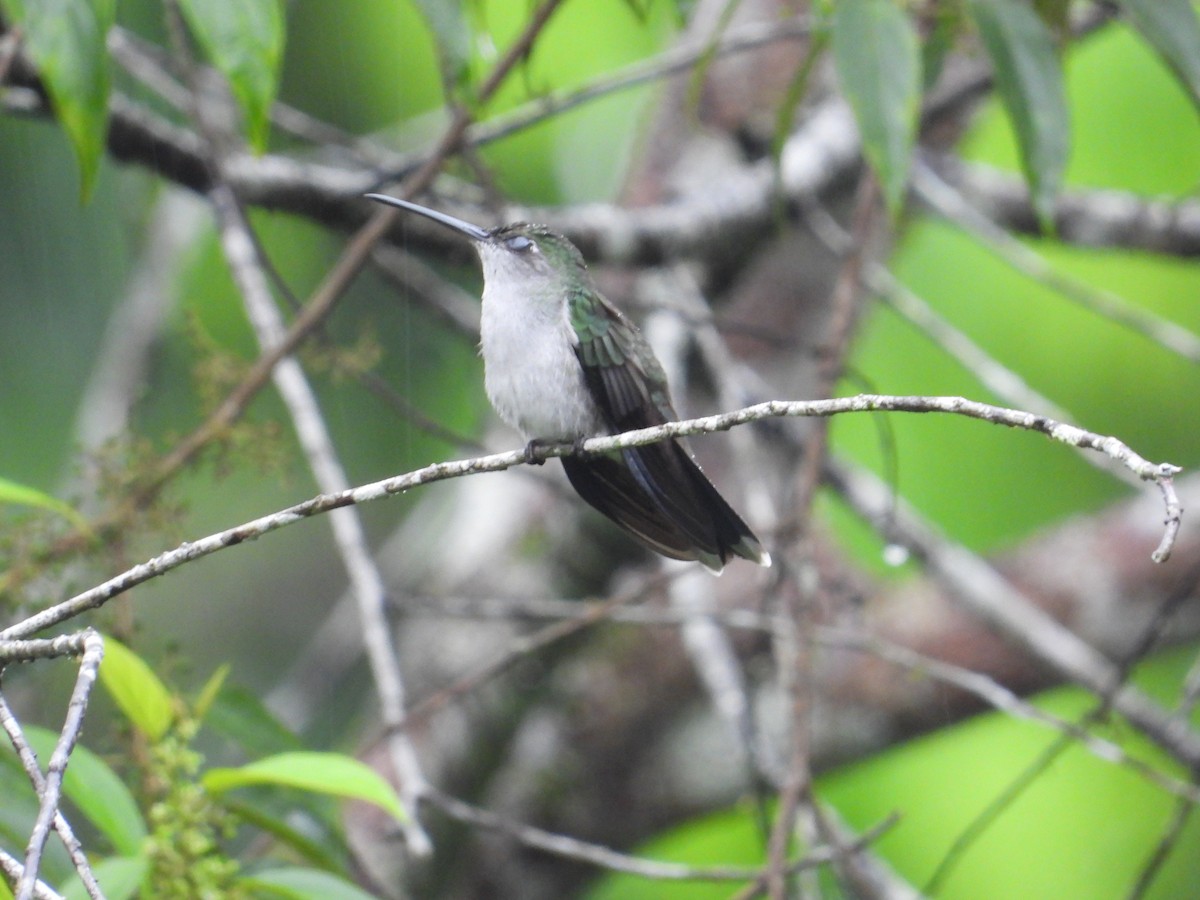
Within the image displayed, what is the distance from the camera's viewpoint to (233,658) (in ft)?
29.1

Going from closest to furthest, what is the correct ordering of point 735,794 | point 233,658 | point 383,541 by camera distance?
point 735,794 → point 233,658 → point 383,541

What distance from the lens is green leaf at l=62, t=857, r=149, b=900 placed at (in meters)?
2.22

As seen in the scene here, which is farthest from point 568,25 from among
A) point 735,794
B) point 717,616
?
point 717,616

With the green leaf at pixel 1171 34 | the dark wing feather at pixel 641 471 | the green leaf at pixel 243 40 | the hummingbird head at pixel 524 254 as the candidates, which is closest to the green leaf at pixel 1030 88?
the green leaf at pixel 1171 34

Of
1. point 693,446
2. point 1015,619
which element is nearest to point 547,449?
point 1015,619

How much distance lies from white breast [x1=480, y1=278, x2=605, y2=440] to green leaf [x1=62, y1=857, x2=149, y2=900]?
1392 mm

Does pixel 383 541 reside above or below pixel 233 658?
above

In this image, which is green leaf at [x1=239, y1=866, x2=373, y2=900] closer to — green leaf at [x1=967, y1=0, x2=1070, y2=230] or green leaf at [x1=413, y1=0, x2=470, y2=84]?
green leaf at [x1=413, y1=0, x2=470, y2=84]

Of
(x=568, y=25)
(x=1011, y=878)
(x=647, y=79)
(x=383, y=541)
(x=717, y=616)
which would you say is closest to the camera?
(x=717, y=616)

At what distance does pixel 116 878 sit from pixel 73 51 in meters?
1.41

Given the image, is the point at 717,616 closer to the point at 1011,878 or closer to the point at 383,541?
the point at 1011,878

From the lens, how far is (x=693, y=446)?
6812 mm

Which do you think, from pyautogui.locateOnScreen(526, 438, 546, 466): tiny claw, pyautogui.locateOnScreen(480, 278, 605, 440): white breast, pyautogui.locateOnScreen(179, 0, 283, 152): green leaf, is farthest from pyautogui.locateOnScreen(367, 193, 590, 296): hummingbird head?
pyautogui.locateOnScreen(179, 0, 283, 152): green leaf

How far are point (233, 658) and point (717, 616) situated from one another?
18.5ft
